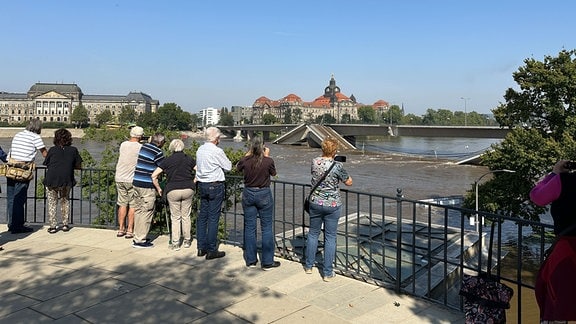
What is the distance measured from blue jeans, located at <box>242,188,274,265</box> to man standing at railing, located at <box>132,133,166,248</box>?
64.5 inches

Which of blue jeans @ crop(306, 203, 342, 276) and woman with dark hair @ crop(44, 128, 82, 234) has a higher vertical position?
woman with dark hair @ crop(44, 128, 82, 234)

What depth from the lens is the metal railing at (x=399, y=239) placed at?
4816mm

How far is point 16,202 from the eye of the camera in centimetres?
755

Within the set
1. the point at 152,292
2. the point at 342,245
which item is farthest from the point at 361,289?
the point at 342,245

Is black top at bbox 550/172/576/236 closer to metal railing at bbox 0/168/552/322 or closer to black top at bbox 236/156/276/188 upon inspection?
metal railing at bbox 0/168/552/322

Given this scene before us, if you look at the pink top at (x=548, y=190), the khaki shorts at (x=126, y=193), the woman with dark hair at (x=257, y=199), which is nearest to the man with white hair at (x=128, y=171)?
the khaki shorts at (x=126, y=193)

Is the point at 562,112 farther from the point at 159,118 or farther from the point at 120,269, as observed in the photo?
the point at 159,118

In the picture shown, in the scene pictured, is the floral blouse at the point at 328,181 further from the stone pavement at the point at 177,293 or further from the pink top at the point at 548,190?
the pink top at the point at 548,190

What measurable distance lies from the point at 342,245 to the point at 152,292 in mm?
5601

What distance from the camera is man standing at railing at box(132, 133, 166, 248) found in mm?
6707

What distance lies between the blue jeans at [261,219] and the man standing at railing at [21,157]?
3656mm

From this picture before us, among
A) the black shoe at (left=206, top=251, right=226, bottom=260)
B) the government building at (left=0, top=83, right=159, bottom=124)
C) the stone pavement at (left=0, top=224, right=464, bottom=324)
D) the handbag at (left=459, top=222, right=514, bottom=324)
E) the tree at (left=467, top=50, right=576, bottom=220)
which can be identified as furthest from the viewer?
the government building at (left=0, top=83, right=159, bottom=124)

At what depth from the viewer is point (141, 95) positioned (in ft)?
620

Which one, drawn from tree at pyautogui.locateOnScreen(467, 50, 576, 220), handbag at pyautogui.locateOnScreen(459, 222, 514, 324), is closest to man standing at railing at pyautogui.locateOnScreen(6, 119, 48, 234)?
handbag at pyautogui.locateOnScreen(459, 222, 514, 324)
